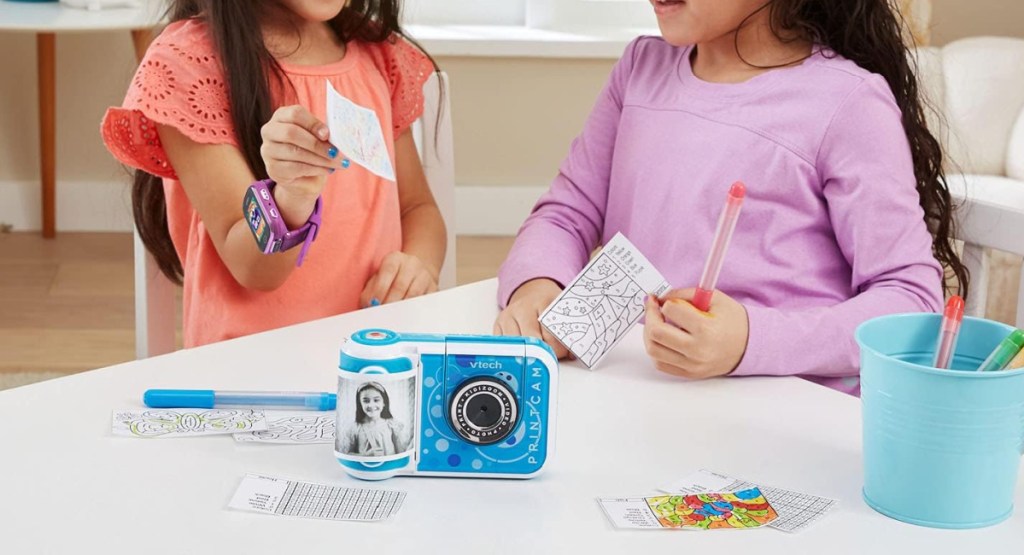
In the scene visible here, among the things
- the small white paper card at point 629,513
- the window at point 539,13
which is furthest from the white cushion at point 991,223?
the window at point 539,13

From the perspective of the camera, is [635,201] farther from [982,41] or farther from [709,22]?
[982,41]

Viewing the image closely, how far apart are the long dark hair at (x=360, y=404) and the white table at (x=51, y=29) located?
7.76 ft

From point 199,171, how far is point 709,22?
0.57 meters

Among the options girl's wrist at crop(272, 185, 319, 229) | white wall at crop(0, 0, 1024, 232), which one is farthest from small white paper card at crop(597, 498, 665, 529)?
white wall at crop(0, 0, 1024, 232)

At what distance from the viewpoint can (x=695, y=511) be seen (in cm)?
78

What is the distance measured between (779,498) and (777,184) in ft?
1.57

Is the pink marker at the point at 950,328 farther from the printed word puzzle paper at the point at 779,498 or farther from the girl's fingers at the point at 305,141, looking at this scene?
the girl's fingers at the point at 305,141

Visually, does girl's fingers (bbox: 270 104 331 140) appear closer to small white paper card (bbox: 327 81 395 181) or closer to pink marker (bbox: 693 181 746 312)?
small white paper card (bbox: 327 81 395 181)

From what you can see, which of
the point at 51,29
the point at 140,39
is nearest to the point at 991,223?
the point at 51,29

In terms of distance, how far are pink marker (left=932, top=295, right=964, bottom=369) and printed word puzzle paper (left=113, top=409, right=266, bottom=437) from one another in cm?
46

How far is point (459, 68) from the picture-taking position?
3812mm

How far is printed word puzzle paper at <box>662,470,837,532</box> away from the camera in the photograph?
774 mm

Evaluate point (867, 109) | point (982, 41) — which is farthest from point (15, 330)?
point (982, 41)

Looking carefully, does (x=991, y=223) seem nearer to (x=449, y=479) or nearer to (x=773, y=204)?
(x=773, y=204)
